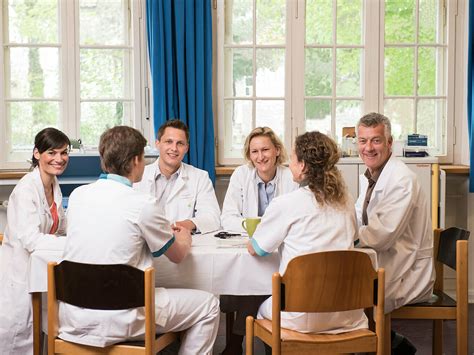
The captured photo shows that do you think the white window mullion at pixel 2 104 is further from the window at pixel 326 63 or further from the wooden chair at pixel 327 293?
the wooden chair at pixel 327 293

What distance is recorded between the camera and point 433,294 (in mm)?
3398

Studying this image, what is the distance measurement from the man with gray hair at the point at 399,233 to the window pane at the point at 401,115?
85.0 inches

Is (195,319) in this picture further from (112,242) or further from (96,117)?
(96,117)

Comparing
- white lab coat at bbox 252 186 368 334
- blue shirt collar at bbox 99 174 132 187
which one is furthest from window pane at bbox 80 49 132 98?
white lab coat at bbox 252 186 368 334

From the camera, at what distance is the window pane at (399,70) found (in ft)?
17.9

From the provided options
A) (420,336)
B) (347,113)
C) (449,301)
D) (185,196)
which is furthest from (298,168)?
(347,113)

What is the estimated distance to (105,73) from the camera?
210 inches

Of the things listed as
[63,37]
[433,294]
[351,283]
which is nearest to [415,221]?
[433,294]

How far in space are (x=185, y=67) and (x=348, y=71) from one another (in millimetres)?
1235

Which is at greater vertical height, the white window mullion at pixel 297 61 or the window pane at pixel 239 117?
the white window mullion at pixel 297 61

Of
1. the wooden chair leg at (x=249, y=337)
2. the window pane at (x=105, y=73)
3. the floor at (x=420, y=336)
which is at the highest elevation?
the window pane at (x=105, y=73)

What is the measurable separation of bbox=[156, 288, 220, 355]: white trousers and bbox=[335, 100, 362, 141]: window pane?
2.84m

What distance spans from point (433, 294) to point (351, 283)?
98cm

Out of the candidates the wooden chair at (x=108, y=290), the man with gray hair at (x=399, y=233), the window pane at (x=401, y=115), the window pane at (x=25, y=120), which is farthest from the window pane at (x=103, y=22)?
the wooden chair at (x=108, y=290)
